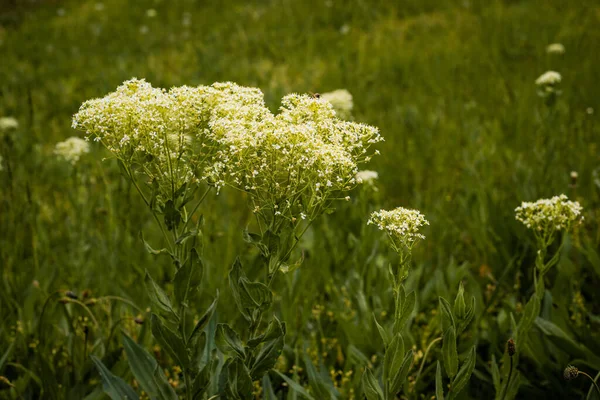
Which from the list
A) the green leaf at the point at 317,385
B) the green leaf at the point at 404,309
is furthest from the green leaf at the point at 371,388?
the green leaf at the point at 317,385

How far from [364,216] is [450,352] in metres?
1.33

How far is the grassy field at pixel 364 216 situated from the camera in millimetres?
2279

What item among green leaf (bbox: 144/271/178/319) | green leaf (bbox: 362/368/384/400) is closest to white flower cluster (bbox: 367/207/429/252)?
green leaf (bbox: 362/368/384/400)

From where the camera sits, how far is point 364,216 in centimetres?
284

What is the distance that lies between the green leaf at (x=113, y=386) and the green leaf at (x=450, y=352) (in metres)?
1.02

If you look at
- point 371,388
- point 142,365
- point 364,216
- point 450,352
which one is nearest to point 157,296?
point 142,365

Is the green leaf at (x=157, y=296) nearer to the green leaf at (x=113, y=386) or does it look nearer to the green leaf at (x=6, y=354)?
the green leaf at (x=113, y=386)

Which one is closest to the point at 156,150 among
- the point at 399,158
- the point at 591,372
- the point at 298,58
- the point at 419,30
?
the point at 591,372

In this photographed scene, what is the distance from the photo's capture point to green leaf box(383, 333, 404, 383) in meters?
1.49

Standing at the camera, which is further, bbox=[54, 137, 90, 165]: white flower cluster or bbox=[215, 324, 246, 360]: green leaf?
bbox=[54, 137, 90, 165]: white flower cluster

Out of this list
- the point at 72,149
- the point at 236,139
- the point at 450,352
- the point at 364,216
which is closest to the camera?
the point at 236,139

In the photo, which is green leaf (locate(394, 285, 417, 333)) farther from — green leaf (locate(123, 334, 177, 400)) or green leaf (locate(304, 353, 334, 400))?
green leaf (locate(123, 334, 177, 400))

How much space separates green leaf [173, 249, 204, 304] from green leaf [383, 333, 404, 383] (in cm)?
57

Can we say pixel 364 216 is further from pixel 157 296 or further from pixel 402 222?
pixel 157 296
